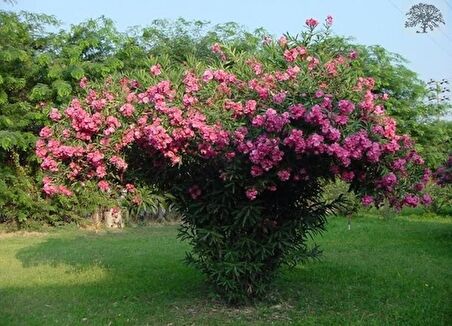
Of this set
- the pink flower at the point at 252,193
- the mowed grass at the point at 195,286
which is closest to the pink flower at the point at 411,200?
the mowed grass at the point at 195,286

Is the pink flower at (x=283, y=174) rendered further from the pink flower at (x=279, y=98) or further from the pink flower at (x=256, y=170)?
the pink flower at (x=279, y=98)

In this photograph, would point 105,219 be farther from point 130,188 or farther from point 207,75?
point 207,75

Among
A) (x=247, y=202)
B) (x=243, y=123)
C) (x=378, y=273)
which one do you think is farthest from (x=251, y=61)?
(x=378, y=273)

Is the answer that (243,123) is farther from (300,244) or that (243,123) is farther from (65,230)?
(65,230)

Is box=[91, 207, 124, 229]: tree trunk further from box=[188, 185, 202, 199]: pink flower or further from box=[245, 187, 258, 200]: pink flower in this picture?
box=[245, 187, 258, 200]: pink flower

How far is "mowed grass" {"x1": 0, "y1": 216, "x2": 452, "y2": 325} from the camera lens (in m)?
5.96

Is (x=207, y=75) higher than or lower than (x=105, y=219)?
higher

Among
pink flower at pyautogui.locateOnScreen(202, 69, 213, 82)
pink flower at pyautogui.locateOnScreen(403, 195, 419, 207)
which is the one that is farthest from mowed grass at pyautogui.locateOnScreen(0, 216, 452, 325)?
pink flower at pyautogui.locateOnScreen(202, 69, 213, 82)

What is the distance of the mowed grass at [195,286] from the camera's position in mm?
5957

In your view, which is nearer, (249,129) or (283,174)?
(283,174)

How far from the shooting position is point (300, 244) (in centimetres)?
625

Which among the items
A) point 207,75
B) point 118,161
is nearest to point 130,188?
point 118,161

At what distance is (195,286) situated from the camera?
731 centimetres

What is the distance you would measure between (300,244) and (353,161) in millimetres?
1274
